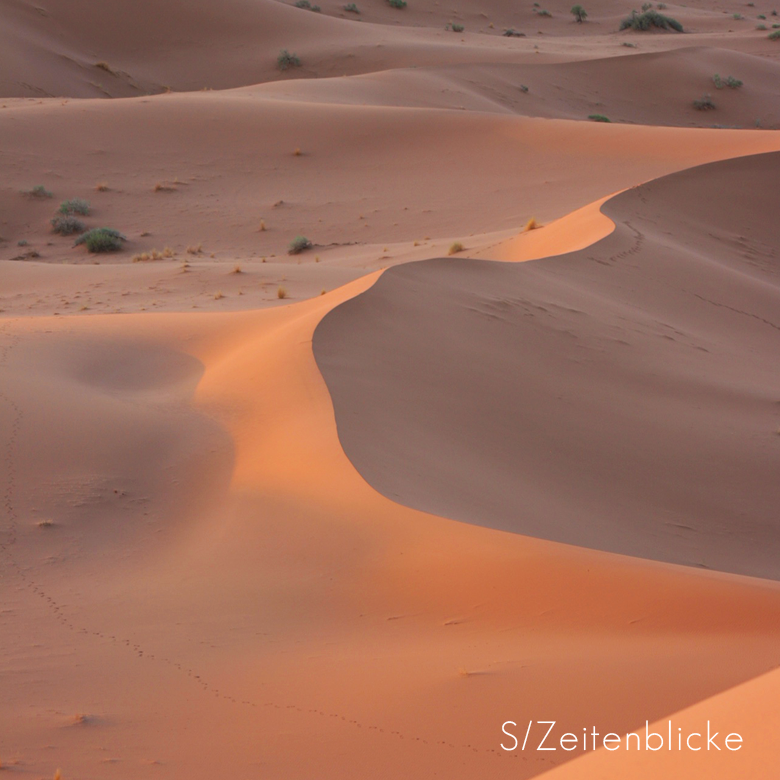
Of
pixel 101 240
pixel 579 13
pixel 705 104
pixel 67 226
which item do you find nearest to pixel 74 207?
pixel 67 226

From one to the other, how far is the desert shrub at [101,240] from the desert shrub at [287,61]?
2185 cm

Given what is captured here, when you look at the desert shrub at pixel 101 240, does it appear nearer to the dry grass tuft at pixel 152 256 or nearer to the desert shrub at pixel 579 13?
the dry grass tuft at pixel 152 256

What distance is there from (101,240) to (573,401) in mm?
13403

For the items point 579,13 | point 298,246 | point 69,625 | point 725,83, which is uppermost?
point 579,13

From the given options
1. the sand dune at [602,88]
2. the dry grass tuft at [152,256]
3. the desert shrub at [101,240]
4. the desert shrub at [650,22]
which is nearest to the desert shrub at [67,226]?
the desert shrub at [101,240]

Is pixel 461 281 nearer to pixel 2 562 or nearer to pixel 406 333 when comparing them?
pixel 406 333

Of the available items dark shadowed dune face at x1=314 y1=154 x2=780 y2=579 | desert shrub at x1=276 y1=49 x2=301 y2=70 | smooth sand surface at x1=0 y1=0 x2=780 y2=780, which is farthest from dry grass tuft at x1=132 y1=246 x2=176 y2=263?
desert shrub at x1=276 y1=49 x2=301 y2=70

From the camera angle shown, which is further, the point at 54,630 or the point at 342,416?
the point at 342,416

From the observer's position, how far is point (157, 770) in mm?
3219

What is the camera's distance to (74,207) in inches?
801

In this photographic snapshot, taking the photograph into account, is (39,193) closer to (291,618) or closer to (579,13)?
(291,618)

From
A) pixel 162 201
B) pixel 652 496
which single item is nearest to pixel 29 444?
pixel 652 496

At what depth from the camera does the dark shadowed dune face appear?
6039 mm

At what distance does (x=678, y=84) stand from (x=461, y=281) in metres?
30.3
